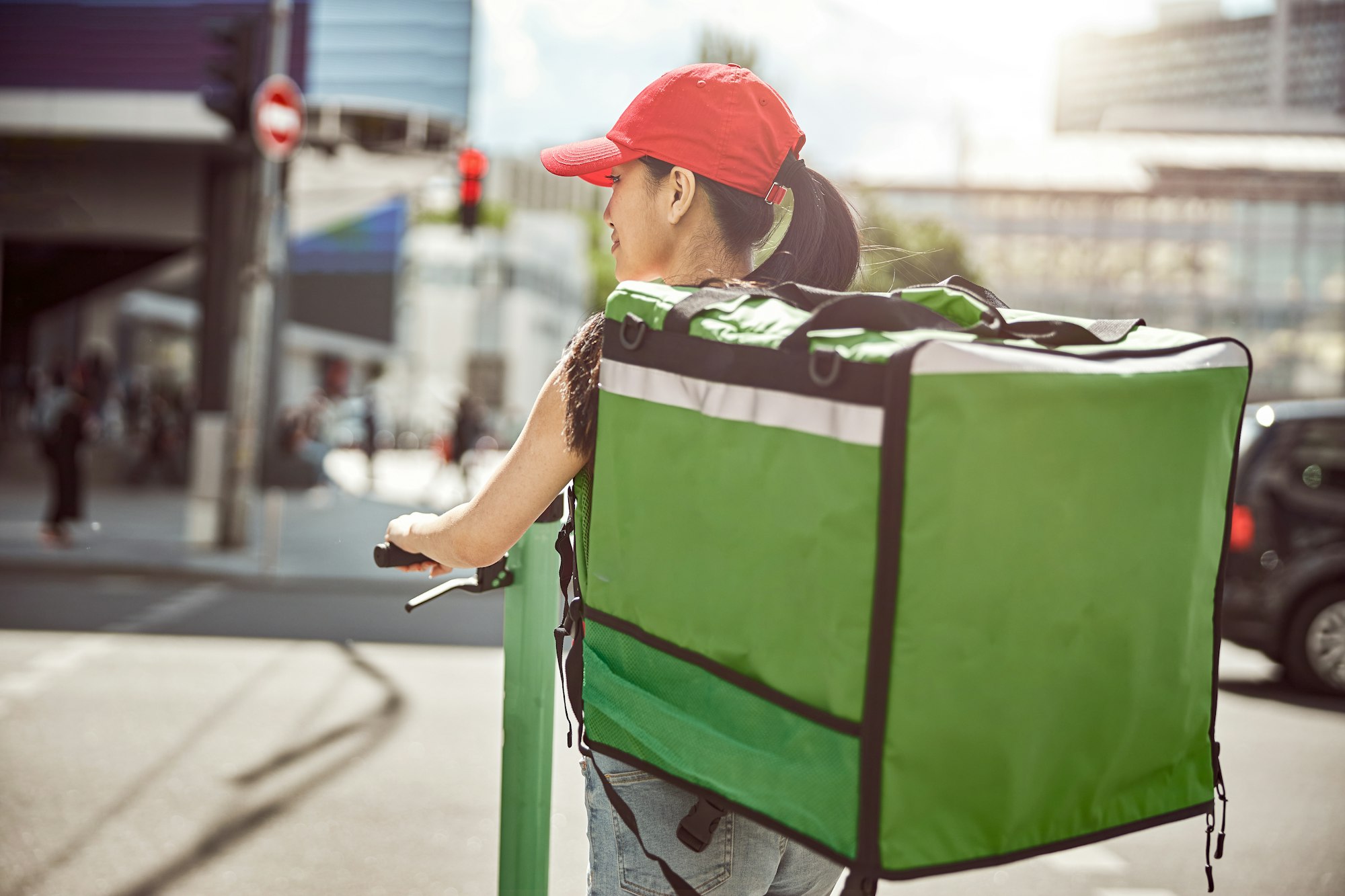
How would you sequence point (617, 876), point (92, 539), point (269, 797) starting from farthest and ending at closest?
point (92, 539), point (269, 797), point (617, 876)

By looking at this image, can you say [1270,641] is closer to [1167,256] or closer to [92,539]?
[92,539]

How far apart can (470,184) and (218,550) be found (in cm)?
483

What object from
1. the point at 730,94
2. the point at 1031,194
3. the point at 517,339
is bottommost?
the point at 517,339

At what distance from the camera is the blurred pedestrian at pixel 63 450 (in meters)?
12.5

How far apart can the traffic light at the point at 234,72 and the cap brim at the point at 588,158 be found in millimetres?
10524

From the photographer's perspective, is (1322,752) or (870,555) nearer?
(870,555)

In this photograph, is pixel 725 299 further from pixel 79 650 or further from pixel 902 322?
pixel 79 650

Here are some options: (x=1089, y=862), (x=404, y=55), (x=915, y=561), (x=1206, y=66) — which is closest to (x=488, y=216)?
(x=404, y=55)

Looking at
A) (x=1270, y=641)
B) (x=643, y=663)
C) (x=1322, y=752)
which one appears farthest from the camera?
(x=1270, y=641)

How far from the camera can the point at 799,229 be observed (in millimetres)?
1789

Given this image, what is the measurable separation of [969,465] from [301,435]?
69.1 ft

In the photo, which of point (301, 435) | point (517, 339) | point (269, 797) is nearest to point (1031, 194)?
point (517, 339)

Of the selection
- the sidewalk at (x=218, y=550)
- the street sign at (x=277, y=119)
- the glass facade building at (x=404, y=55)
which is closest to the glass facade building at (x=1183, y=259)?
the glass facade building at (x=404, y=55)

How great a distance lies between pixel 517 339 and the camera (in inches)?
2608
